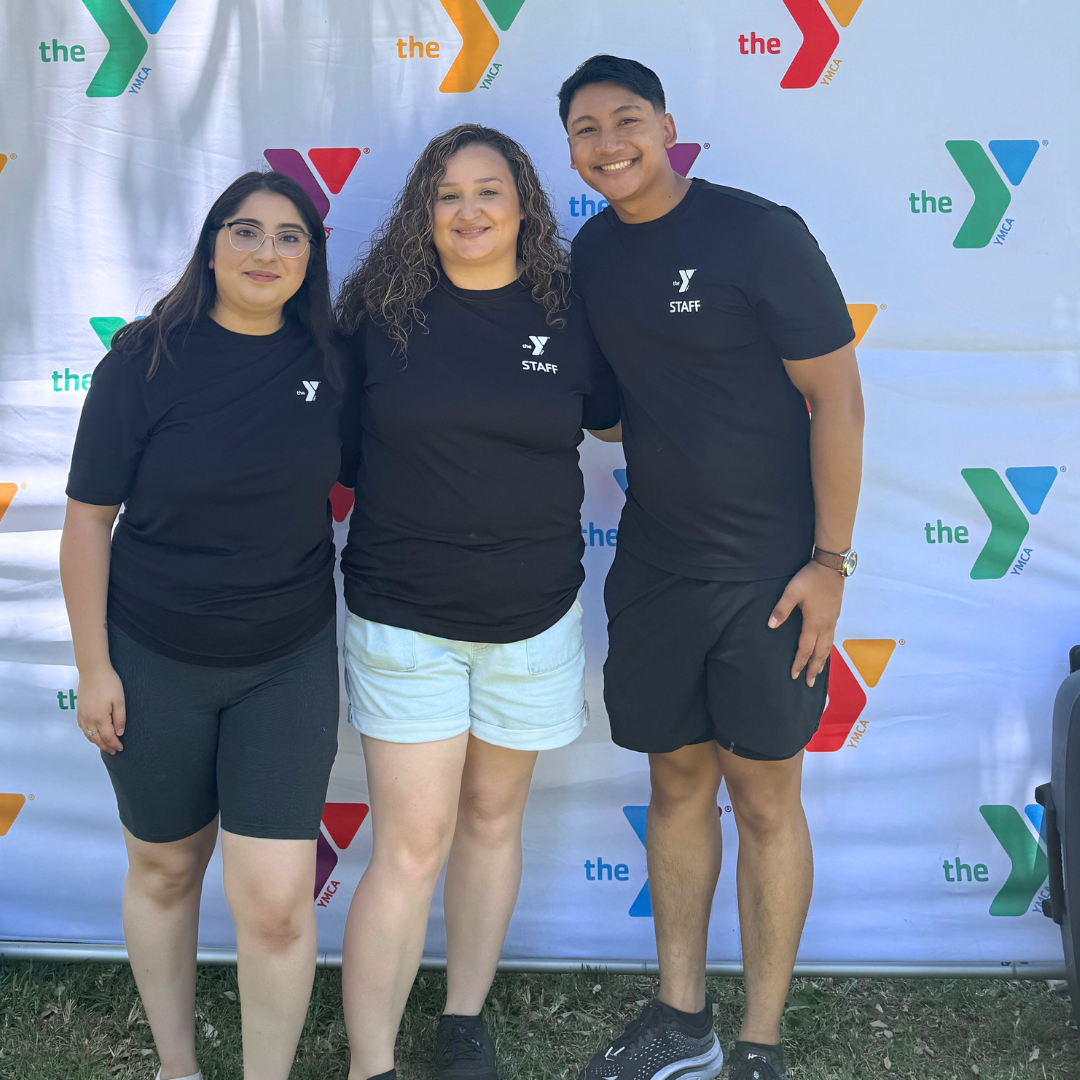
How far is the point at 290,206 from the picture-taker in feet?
5.97

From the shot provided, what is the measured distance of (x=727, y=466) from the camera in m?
1.84

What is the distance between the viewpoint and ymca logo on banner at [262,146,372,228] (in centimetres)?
234

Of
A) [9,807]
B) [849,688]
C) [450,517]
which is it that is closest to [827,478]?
[450,517]

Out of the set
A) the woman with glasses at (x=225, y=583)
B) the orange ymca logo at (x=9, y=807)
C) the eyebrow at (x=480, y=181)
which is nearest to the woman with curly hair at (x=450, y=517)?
the eyebrow at (x=480, y=181)

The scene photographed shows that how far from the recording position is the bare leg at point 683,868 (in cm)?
207

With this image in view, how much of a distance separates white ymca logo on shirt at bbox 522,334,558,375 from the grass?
1530 millimetres

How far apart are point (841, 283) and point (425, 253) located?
41.0 inches

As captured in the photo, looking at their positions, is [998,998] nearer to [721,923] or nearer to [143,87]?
[721,923]

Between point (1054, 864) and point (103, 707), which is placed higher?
point (103, 707)

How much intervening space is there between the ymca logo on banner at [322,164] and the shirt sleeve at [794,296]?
3.58ft

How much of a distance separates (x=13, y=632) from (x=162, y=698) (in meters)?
1.06

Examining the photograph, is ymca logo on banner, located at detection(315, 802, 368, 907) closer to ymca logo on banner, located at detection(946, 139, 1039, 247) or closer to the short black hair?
the short black hair

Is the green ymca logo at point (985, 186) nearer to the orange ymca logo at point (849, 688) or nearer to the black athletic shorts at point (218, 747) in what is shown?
the orange ymca logo at point (849, 688)

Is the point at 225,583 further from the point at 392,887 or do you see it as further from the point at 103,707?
the point at 392,887
